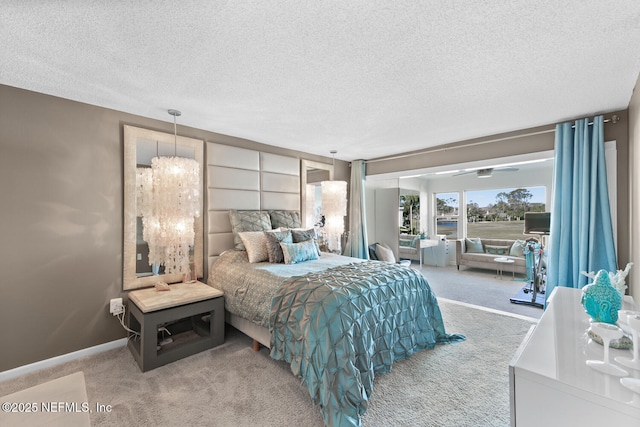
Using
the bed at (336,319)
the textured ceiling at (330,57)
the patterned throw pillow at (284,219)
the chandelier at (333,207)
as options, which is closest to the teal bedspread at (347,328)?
the bed at (336,319)

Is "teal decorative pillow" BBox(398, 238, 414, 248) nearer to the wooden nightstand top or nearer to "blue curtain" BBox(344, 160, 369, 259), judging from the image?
"blue curtain" BBox(344, 160, 369, 259)

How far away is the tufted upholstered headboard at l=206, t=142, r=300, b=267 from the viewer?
3537mm

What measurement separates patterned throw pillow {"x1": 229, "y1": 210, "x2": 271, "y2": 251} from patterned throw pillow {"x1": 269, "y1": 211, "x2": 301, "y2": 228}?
22cm

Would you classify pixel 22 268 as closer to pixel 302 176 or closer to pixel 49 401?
pixel 49 401

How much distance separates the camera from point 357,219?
5.38 meters

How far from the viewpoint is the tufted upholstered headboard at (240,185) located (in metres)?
3.54

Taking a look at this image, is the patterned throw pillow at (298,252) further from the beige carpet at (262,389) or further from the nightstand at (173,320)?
the beige carpet at (262,389)

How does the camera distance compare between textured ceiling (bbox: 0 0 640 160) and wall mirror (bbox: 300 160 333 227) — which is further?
wall mirror (bbox: 300 160 333 227)

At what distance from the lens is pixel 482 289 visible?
5.00m

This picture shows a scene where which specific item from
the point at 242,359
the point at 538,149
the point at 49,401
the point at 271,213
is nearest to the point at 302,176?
the point at 271,213

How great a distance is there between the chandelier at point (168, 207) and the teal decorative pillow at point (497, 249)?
6.53m

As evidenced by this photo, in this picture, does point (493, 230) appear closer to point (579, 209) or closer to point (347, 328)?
point (579, 209)

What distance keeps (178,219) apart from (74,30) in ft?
5.74

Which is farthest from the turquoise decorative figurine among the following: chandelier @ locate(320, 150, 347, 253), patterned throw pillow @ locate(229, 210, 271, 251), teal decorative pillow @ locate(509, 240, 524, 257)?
teal decorative pillow @ locate(509, 240, 524, 257)
